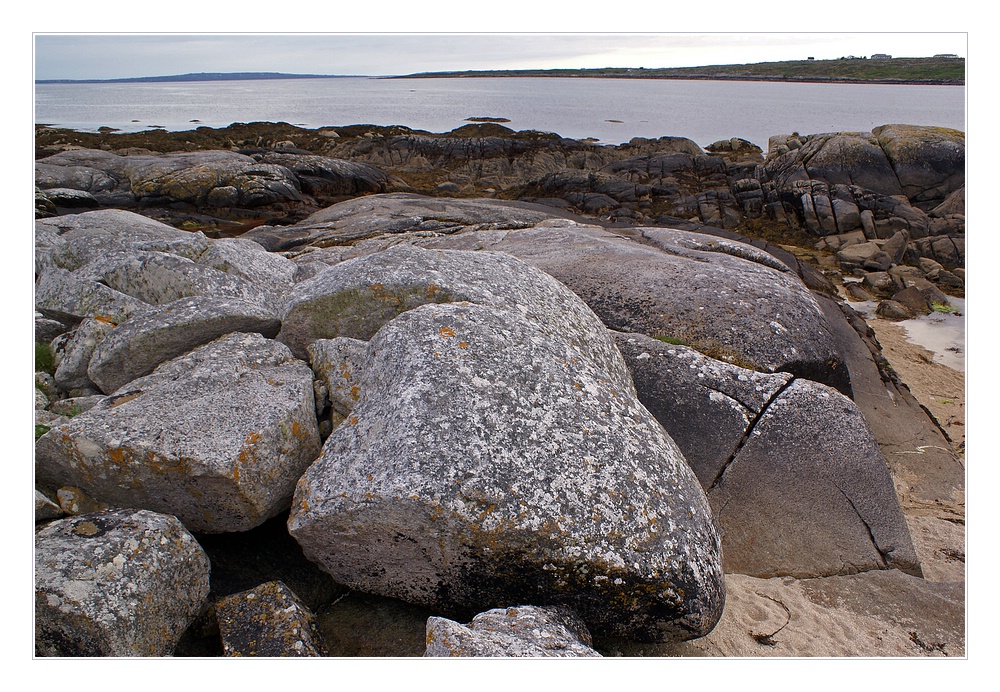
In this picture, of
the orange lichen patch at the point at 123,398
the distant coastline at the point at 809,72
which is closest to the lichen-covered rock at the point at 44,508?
the orange lichen patch at the point at 123,398

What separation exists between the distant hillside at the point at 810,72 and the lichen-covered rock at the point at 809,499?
7.59 feet

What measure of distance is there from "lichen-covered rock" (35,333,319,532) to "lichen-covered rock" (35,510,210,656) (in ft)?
0.87

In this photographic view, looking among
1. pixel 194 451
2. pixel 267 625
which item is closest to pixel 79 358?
pixel 194 451

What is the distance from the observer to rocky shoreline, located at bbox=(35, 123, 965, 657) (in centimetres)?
325

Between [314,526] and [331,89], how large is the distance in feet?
13.2

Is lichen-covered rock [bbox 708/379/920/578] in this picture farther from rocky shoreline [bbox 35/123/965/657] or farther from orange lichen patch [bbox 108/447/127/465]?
orange lichen patch [bbox 108/447/127/465]

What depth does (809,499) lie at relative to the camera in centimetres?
468

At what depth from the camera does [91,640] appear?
3.03 meters

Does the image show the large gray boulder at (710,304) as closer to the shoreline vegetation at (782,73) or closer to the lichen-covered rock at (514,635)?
the shoreline vegetation at (782,73)

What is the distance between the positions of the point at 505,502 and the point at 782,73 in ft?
12.4

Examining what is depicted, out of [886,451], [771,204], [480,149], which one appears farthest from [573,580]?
[480,149]

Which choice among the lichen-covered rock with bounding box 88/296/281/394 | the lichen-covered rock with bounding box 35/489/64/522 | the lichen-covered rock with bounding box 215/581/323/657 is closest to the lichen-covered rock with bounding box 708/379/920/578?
the lichen-covered rock with bounding box 215/581/323/657

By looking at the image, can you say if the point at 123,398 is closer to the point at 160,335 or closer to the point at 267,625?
the point at 160,335

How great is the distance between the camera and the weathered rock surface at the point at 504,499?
3223mm
